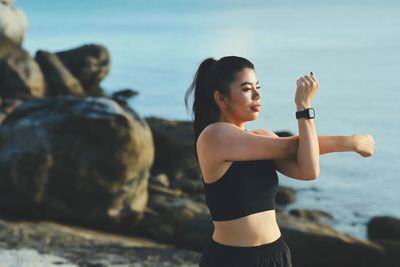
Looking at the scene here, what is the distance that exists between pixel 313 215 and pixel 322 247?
6.98 m

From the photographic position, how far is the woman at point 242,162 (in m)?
4.29

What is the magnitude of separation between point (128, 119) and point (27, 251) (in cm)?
284

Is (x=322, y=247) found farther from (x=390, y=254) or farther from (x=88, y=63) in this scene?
(x=88, y=63)

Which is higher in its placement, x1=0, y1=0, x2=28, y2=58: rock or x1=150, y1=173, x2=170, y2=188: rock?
x1=0, y1=0, x2=28, y2=58: rock

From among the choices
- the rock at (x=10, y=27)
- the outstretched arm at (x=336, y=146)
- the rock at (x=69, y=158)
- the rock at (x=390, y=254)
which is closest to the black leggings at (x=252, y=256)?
the outstretched arm at (x=336, y=146)

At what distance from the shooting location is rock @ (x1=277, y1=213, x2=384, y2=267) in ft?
39.7

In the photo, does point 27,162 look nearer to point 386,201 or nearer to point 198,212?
point 198,212

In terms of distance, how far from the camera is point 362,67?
8912 cm

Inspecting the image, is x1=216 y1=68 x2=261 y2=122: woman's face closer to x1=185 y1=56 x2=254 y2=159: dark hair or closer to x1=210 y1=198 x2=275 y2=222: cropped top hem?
x1=185 y1=56 x2=254 y2=159: dark hair

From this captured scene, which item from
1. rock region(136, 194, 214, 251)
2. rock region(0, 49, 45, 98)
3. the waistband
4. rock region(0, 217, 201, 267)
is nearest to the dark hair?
the waistband

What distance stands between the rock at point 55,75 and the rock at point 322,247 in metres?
19.1

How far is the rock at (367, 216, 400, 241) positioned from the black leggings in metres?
11.4

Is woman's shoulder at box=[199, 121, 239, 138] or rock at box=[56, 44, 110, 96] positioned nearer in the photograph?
woman's shoulder at box=[199, 121, 239, 138]

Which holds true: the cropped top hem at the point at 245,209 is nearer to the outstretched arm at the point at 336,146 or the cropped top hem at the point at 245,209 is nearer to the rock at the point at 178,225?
the outstretched arm at the point at 336,146
